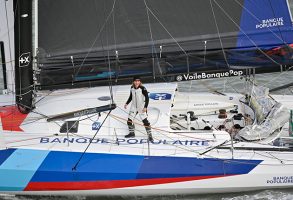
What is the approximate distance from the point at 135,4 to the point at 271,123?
290 cm

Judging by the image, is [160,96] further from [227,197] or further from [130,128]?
[227,197]

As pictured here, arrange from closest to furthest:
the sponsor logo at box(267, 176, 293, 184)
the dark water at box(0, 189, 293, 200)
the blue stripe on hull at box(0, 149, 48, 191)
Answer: the blue stripe on hull at box(0, 149, 48, 191)
the sponsor logo at box(267, 176, 293, 184)
the dark water at box(0, 189, 293, 200)

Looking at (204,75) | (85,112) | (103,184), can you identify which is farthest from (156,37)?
(103,184)

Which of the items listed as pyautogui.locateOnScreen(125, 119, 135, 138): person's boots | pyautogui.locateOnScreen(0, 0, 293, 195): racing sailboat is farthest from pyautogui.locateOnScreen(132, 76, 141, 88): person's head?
pyautogui.locateOnScreen(125, 119, 135, 138): person's boots

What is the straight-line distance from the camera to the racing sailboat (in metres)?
9.47

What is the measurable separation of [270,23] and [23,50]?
4019mm

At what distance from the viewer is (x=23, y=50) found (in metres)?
9.93

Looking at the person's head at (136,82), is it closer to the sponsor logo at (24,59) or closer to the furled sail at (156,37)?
the furled sail at (156,37)

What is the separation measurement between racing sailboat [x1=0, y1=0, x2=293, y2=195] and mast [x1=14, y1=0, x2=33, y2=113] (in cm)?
2

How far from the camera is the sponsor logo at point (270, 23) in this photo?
10.5m

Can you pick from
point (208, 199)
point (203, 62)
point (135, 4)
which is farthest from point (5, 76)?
point (208, 199)

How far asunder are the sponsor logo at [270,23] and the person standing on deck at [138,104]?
2255 millimetres

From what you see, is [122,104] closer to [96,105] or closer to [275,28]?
[96,105]

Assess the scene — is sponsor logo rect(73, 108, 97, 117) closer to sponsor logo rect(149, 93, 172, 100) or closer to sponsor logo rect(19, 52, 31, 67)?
sponsor logo rect(19, 52, 31, 67)
